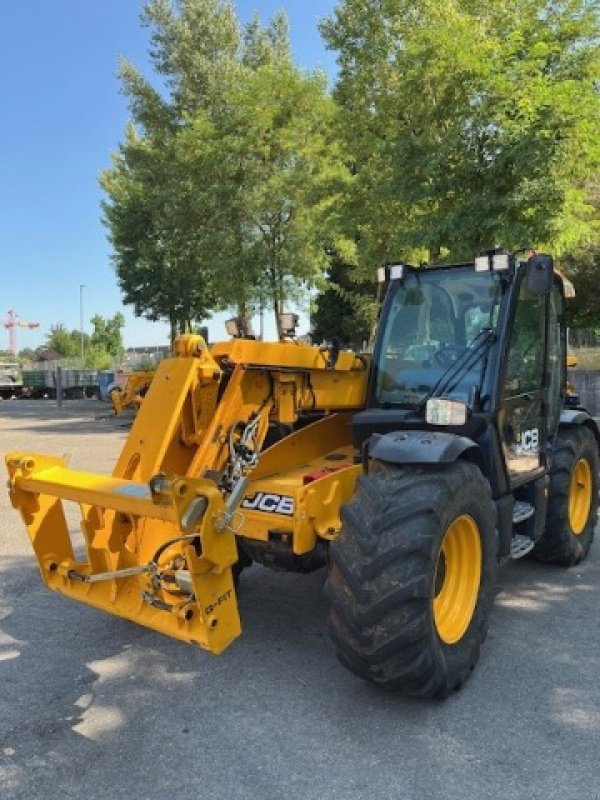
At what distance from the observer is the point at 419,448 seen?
3.52 m

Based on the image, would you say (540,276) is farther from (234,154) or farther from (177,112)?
(177,112)

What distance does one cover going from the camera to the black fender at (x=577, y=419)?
226 inches

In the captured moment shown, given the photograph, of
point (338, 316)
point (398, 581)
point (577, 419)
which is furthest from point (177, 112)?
point (398, 581)

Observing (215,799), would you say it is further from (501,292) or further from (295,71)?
(295,71)

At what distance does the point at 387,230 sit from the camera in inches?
531

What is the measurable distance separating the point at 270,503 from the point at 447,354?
1514 millimetres

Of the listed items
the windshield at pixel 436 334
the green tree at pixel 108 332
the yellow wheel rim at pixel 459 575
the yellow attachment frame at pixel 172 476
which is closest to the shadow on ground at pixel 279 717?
the yellow wheel rim at pixel 459 575

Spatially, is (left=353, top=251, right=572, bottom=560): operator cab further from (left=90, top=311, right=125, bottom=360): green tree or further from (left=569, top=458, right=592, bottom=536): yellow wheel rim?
(left=90, top=311, right=125, bottom=360): green tree

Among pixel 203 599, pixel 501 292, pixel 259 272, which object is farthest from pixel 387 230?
pixel 203 599

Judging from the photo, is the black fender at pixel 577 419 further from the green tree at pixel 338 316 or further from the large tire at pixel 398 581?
the green tree at pixel 338 316

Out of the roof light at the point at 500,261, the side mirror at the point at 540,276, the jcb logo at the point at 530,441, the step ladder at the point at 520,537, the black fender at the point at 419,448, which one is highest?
the roof light at the point at 500,261

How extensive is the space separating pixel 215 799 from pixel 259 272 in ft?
54.4

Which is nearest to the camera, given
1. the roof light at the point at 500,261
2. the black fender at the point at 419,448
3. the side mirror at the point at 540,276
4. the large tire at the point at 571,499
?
the black fender at the point at 419,448

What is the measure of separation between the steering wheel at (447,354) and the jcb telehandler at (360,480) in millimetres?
18
